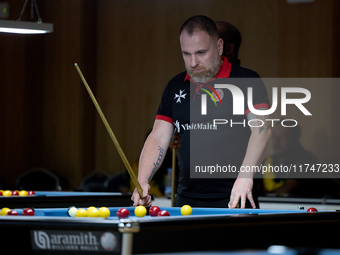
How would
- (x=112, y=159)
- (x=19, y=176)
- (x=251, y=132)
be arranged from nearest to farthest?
(x=251, y=132), (x=19, y=176), (x=112, y=159)

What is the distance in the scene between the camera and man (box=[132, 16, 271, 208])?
7.39ft

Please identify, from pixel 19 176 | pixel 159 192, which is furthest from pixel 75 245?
pixel 19 176

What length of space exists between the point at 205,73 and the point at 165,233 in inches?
44.4

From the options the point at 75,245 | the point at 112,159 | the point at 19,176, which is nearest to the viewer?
the point at 75,245

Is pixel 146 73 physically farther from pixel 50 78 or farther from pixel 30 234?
pixel 30 234

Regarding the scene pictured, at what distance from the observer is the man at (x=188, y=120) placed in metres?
2.25

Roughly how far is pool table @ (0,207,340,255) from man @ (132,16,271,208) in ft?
1.63

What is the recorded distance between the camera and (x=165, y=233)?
1.50 metres

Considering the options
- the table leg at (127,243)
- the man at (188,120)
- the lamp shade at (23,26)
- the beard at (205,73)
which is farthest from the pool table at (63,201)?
the lamp shade at (23,26)

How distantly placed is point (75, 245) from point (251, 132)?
3.69ft

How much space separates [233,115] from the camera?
2332 mm

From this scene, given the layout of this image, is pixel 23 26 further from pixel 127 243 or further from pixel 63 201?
pixel 127 243

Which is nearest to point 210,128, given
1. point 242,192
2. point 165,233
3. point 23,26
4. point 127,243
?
point 242,192

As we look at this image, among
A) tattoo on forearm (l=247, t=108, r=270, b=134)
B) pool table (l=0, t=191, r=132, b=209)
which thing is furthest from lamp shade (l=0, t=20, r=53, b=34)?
tattoo on forearm (l=247, t=108, r=270, b=134)
